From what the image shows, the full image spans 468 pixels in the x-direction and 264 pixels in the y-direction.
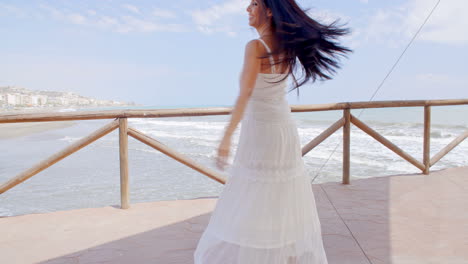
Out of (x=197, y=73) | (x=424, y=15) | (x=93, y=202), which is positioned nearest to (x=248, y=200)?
(x=424, y=15)

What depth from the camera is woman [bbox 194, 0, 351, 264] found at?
1129mm

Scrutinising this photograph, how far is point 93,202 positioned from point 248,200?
339 cm

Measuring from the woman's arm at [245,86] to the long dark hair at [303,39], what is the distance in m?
0.04

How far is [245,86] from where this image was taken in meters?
1.10

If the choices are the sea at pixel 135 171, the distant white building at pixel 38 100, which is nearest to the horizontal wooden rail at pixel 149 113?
the sea at pixel 135 171

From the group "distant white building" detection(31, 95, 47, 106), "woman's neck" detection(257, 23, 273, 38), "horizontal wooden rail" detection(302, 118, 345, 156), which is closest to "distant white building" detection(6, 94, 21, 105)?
"distant white building" detection(31, 95, 47, 106)

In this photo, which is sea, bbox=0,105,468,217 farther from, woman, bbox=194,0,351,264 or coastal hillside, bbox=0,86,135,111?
coastal hillside, bbox=0,86,135,111

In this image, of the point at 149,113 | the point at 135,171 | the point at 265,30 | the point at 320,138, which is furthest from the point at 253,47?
the point at 135,171

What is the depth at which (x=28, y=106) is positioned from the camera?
2617 centimetres

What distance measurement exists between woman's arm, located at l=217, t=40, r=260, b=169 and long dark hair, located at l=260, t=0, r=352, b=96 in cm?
4

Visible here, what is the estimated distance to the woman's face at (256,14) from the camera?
1139mm

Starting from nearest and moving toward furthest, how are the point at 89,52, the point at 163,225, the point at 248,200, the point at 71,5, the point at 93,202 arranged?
1. the point at 248,200
2. the point at 163,225
3. the point at 93,202
4. the point at 71,5
5. the point at 89,52

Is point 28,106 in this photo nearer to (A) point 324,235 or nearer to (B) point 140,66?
(A) point 324,235

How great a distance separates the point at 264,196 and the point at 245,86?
404 millimetres
